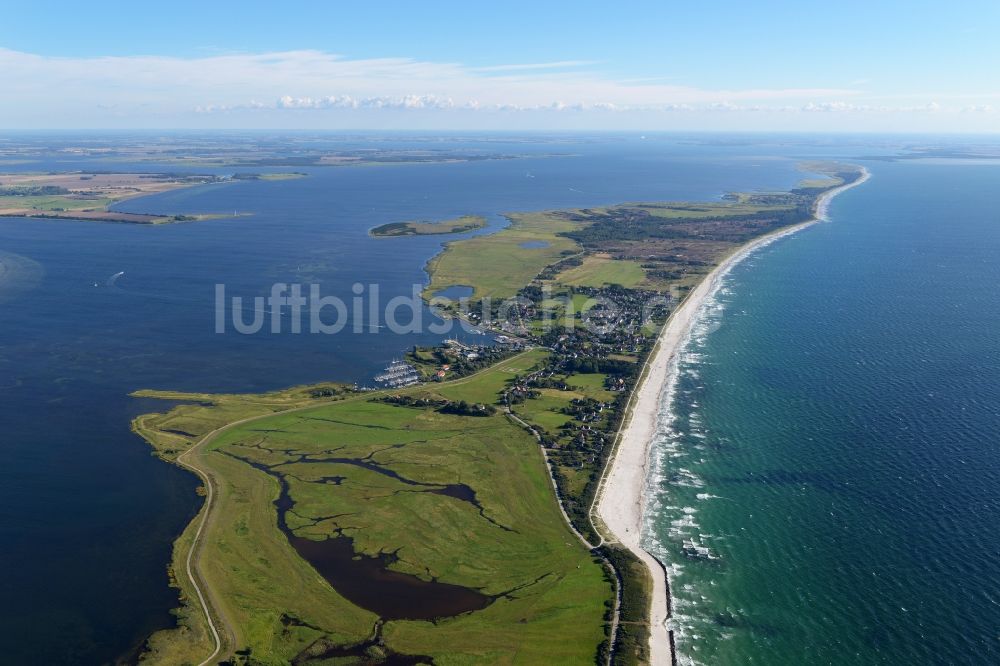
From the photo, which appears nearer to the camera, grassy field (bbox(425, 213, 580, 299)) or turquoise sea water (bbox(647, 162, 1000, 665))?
turquoise sea water (bbox(647, 162, 1000, 665))

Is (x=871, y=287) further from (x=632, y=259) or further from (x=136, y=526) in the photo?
(x=136, y=526)

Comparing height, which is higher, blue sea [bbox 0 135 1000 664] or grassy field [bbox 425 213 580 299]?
grassy field [bbox 425 213 580 299]


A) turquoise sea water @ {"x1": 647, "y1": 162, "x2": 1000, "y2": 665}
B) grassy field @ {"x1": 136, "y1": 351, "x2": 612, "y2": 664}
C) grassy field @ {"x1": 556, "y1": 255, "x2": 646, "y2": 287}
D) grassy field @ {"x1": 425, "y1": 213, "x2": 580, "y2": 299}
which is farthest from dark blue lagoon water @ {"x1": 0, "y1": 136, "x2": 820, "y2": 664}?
turquoise sea water @ {"x1": 647, "y1": 162, "x2": 1000, "y2": 665}

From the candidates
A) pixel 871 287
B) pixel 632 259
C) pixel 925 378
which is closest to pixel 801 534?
pixel 925 378

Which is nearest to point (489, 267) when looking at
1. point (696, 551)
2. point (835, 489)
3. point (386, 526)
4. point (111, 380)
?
point (111, 380)

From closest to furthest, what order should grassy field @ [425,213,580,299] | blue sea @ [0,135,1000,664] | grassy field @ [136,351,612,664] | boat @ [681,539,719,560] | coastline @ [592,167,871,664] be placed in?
1. grassy field @ [136,351,612,664]
2. blue sea @ [0,135,1000,664]
3. coastline @ [592,167,871,664]
4. boat @ [681,539,719,560]
5. grassy field @ [425,213,580,299]

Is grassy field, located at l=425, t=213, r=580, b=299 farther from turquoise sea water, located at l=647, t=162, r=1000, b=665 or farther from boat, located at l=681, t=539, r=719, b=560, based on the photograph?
boat, located at l=681, t=539, r=719, b=560

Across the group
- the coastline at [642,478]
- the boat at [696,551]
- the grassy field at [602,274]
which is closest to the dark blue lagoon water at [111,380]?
the grassy field at [602,274]

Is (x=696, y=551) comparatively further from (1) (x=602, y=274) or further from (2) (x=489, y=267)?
(2) (x=489, y=267)
